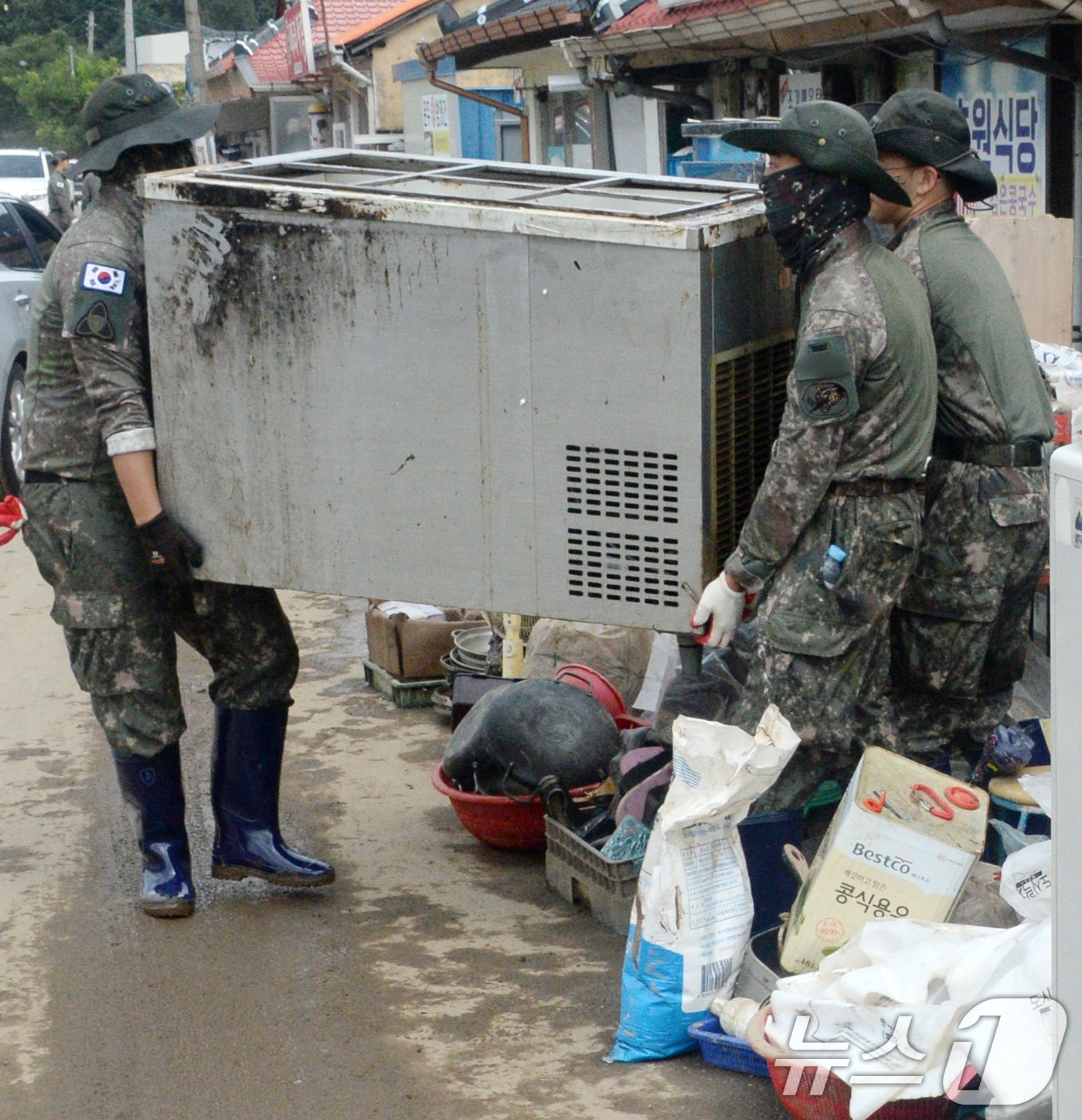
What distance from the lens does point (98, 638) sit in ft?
13.9

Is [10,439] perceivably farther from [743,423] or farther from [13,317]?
[743,423]

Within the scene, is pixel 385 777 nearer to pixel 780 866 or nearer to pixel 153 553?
pixel 153 553

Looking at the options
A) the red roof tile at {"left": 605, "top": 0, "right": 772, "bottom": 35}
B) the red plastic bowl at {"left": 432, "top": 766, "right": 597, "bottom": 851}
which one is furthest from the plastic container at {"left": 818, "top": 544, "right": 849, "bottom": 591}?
the red roof tile at {"left": 605, "top": 0, "right": 772, "bottom": 35}

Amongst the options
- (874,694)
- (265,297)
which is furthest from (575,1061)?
(265,297)

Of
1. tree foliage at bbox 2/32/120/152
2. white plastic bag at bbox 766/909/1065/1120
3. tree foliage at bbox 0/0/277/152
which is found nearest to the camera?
white plastic bag at bbox 766/909/1065/1120

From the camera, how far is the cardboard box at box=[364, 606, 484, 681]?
20.7ft

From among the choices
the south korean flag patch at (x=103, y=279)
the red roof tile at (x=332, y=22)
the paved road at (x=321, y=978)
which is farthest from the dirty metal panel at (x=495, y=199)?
the red roof tile at (x=332, y=22)

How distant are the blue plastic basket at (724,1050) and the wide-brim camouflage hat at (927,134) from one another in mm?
2255

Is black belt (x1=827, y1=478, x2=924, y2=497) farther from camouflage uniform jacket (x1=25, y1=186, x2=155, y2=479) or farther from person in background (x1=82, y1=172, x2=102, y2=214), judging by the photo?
person in background (x1=82, y1=172, x2=102, y2=214)

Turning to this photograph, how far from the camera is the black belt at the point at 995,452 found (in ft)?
13.1

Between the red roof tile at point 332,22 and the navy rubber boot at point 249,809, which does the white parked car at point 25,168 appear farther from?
the navy rubber boot at point 249,809

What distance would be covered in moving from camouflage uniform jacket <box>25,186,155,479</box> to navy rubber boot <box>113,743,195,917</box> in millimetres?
834

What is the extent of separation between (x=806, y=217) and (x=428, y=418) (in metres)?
1.01

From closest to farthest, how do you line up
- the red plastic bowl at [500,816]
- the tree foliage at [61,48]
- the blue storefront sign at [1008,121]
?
the red plastic bowl at [500,816], the blue storefront sign at [1008,121], the tree foliage at [61,48]
